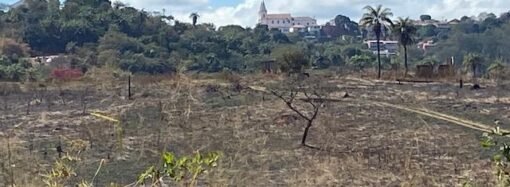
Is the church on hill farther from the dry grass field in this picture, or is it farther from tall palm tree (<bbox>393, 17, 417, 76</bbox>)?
the dry grass field

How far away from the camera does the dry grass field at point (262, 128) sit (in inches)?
350

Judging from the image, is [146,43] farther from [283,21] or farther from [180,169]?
[283,21]

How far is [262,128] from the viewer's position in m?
17.2

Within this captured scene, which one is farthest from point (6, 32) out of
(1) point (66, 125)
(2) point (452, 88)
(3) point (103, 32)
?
(1) point (66, 125)

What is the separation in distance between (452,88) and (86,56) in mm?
19759

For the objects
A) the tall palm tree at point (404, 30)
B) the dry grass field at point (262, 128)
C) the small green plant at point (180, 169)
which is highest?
the tall palm tree at point (404, 30)

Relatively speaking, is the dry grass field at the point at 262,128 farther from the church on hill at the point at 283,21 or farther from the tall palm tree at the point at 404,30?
the church on hill at the point at 283,21

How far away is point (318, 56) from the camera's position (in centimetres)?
4875

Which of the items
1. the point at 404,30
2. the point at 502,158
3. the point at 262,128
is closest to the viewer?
the point at 502,158

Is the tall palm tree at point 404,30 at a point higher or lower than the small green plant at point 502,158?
higher

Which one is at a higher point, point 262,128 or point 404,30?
point 404,30

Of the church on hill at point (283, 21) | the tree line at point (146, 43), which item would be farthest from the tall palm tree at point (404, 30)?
the church on hill at point (283, 21)

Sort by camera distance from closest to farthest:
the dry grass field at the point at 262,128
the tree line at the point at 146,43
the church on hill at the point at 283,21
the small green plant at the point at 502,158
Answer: the small green plant at the point at 502,158 → the dry grass field at the point at 262,128 → the tree line at the point at 146,43 → the church on hill at the point at 283,21

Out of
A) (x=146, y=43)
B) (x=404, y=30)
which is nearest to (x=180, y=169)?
(x=404, y=30)
